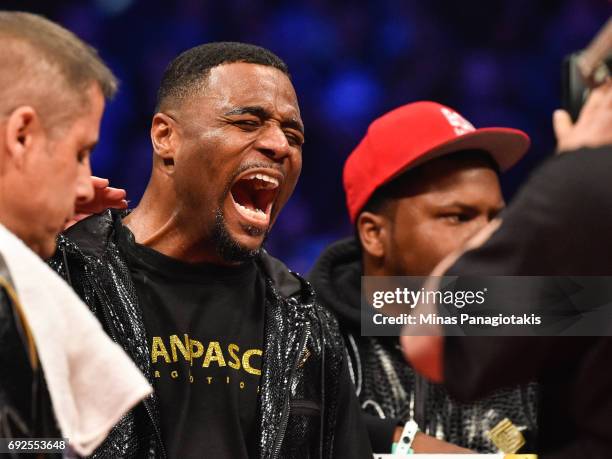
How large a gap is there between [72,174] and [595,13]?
2.88 m

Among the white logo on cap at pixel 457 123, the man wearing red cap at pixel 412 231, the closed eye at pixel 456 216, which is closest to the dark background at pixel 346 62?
the man wearing red cap at pixel 412 231

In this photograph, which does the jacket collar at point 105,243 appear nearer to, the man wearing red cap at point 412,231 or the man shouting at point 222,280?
the man shouting at point 222,280

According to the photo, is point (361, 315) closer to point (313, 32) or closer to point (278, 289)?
point (278, 289)

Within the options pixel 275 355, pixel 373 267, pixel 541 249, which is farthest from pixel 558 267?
pixel 373 267

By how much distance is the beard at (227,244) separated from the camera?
2.03 meters

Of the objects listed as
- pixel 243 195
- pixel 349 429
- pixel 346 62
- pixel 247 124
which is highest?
pixel 346 62

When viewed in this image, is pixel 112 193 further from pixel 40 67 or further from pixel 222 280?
pixel 40 67

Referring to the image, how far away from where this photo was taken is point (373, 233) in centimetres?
263

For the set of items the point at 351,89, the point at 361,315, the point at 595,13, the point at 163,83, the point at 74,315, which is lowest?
the point at 74,315

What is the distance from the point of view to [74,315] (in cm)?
121

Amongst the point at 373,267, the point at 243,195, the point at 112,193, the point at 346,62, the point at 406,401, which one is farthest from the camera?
the point at 346,62

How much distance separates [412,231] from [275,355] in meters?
0.70

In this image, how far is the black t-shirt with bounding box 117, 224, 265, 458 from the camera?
1.85 metres

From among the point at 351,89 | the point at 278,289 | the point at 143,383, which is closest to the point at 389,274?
the point at 278,289
